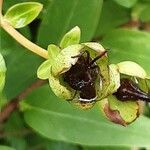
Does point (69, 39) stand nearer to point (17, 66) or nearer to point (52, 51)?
point (52, 51)

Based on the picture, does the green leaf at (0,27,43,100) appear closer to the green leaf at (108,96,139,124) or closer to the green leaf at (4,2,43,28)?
the green leaf at (4,2,43,28)

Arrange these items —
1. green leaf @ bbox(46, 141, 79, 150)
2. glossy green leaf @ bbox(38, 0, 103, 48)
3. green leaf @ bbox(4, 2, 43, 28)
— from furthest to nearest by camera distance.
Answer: green leaf @ bbox(46, 141, 79, 150) → glossy green leaf @ bbox(38, 0, 103, 48) → green leaf @ bbox(4, 2, 43, 28)

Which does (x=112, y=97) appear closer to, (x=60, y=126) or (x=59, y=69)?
(x=59, y=69)

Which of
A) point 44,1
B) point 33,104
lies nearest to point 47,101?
point 33,104

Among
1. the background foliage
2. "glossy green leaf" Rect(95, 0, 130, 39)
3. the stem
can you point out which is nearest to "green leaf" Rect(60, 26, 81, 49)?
the stem

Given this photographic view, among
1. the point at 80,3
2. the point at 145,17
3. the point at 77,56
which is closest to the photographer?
the point at 77,56

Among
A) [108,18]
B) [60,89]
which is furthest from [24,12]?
[108,18]

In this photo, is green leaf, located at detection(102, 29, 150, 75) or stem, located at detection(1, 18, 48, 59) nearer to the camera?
stem, located at detection(1, 18, 48, 59)
